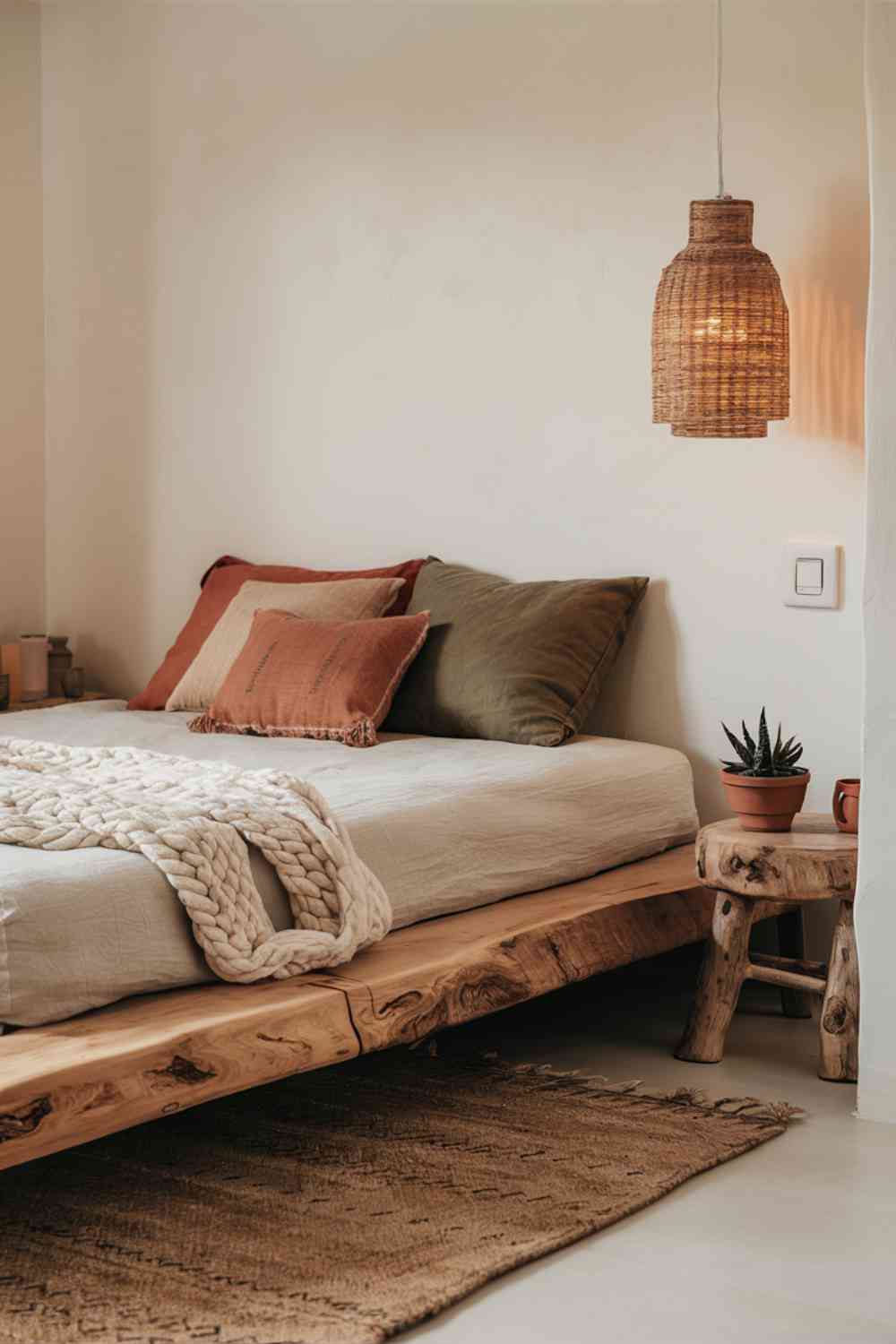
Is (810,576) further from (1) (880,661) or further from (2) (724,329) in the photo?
(1) (880,661)

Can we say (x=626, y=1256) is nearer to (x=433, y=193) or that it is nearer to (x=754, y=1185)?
(x=754, y=1185)

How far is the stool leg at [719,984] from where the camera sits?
325 centimetres

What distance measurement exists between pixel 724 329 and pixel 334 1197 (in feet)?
6.02

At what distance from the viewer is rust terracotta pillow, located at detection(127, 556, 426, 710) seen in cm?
418

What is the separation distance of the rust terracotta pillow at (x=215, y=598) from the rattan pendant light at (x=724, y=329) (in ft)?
3.03

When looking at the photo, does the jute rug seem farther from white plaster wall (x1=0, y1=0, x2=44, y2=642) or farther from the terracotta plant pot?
white plaster wall (x1=0, y1=0, x2=44, y2=642)

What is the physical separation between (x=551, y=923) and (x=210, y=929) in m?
0.78

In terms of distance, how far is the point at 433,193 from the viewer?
13.6ft

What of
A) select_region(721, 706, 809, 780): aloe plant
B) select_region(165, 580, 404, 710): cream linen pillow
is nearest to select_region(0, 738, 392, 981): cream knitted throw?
select_region(721, 706, 809, 780): aloe plant

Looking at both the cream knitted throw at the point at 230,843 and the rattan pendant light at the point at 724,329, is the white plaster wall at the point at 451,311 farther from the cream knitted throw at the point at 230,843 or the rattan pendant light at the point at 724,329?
the cream knitted throw at the point at 230,843

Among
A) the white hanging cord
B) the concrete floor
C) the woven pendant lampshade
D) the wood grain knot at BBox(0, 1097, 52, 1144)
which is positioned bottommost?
the concrete floor

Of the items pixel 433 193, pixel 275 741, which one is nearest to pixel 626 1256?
pixel 275 741

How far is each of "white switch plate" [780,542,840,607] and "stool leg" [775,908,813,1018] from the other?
0.64 metres

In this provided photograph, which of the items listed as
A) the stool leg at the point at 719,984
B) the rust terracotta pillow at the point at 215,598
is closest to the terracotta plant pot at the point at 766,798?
the stool leg at the point at 719,984
